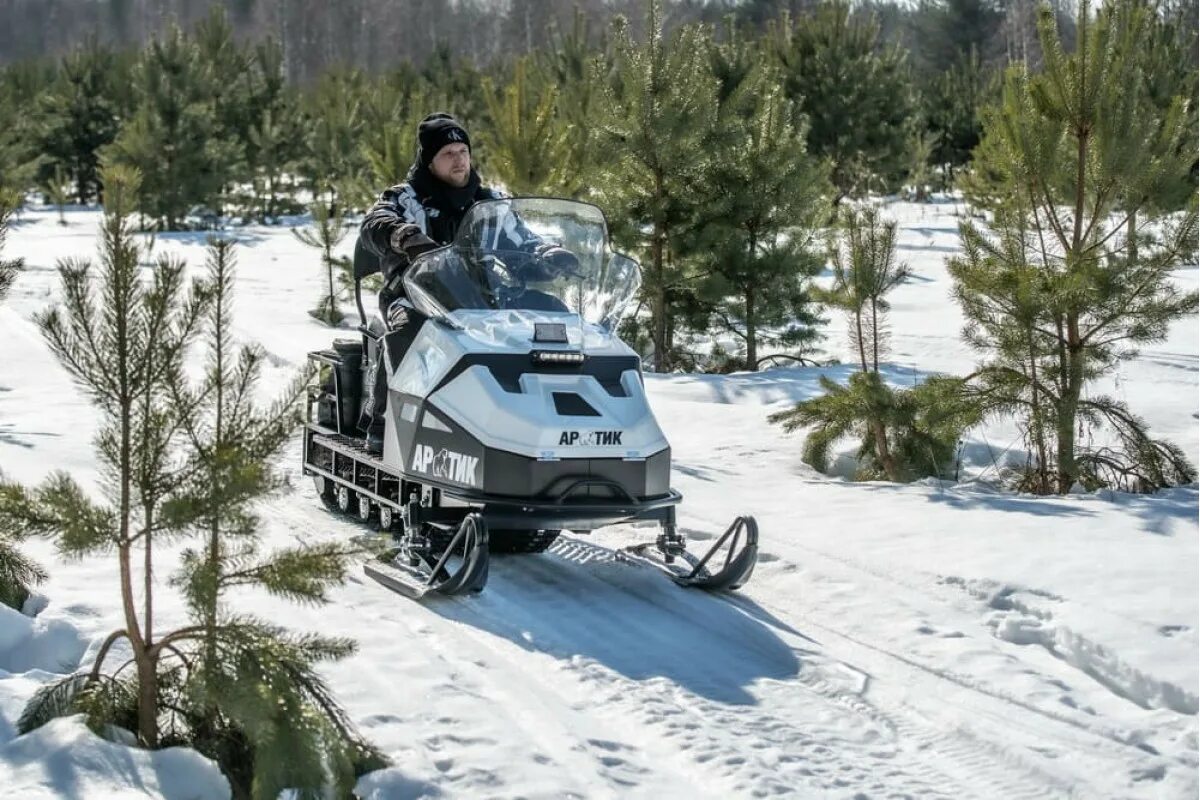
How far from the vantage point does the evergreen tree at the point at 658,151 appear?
1188cm

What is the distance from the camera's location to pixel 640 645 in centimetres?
550

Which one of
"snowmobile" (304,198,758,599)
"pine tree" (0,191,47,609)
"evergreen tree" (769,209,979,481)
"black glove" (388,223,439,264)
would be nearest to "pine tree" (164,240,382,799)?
"pine tree" (0,191,47,609)

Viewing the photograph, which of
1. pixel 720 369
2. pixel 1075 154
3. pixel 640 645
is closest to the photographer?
pixel 640 645

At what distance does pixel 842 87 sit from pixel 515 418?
2097 centimetres

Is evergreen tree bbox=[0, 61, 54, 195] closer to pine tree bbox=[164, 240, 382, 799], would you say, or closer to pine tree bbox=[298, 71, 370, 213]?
pine tree bbox=[164, 240, 382, 799]

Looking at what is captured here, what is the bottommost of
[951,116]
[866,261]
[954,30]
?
[866,261]

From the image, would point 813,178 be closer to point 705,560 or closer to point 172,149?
point 705,560

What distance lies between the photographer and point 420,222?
7445mm

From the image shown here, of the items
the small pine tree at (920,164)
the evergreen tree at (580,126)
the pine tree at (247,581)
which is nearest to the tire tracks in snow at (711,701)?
the pine tree at (247,581)

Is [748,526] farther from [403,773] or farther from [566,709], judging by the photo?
[403,773]

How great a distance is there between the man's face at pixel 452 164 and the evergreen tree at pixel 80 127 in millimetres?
27453

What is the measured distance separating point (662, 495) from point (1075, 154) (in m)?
3.65

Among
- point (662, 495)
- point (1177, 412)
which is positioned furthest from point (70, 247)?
point (662, 495)

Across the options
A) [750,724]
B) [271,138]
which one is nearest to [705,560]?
[750,724]
